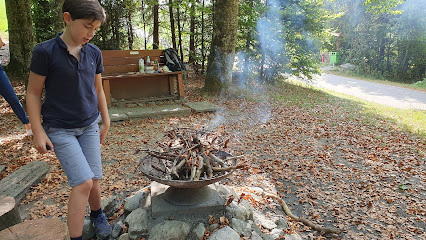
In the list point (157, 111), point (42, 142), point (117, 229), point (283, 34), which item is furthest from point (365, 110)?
point (42, 142)

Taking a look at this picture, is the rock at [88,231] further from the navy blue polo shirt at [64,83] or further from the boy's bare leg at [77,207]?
the navy blue polo shirt at [64,83]

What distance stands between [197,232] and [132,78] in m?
6.41

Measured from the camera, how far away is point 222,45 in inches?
353

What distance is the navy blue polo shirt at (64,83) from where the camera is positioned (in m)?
1.94

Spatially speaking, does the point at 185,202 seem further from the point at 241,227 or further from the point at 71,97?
the point at 71,97

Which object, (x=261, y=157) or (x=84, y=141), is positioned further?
(x=261, y=157)

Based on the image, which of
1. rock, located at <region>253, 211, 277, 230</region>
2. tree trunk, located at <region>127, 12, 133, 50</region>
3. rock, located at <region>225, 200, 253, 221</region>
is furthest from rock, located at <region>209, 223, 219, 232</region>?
tree trunk, located at <region>127, 12, 133, 50</region>

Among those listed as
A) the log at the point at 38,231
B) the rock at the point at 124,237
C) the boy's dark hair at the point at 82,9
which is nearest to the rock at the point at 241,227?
the rock at the point at 124,237

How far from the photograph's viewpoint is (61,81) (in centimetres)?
202

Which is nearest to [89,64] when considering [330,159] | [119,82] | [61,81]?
[61,81]

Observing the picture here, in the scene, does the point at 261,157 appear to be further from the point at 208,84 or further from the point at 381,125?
the point at 208,84

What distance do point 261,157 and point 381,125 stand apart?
12.9ft

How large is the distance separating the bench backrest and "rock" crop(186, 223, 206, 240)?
6.43 meters

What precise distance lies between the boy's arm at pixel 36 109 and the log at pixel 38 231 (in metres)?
0.49
